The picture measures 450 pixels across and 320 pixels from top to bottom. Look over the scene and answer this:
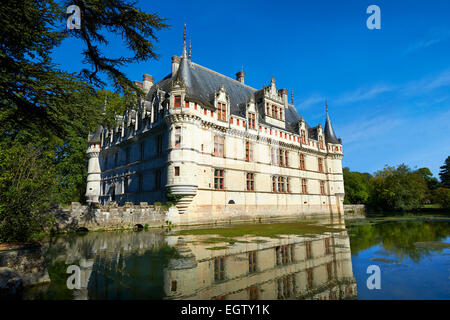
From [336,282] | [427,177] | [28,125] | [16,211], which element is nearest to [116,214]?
[28,125]

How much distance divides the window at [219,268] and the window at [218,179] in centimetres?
1438

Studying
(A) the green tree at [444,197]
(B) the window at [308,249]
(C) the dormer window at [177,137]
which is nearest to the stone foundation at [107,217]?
(C) the dormer window at [177,137]

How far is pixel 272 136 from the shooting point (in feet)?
87.5

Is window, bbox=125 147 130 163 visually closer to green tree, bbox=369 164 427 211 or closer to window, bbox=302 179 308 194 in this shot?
window, bbox=302 179 308 194

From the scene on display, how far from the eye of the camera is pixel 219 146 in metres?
22.2

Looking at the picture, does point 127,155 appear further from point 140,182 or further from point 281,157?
point 281,157

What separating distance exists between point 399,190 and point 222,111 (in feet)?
116

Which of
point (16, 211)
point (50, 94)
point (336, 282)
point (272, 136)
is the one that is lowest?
point (336, 282)

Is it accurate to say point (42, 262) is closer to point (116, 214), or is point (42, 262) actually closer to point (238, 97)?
point (116, 214)

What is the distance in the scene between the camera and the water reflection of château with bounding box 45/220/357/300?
447cm

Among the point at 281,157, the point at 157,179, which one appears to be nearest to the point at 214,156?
the point at 157,179

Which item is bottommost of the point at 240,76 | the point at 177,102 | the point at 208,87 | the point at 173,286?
the point at 173,286

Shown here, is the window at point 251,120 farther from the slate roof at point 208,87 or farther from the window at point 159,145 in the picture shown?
the window at point 159,145
